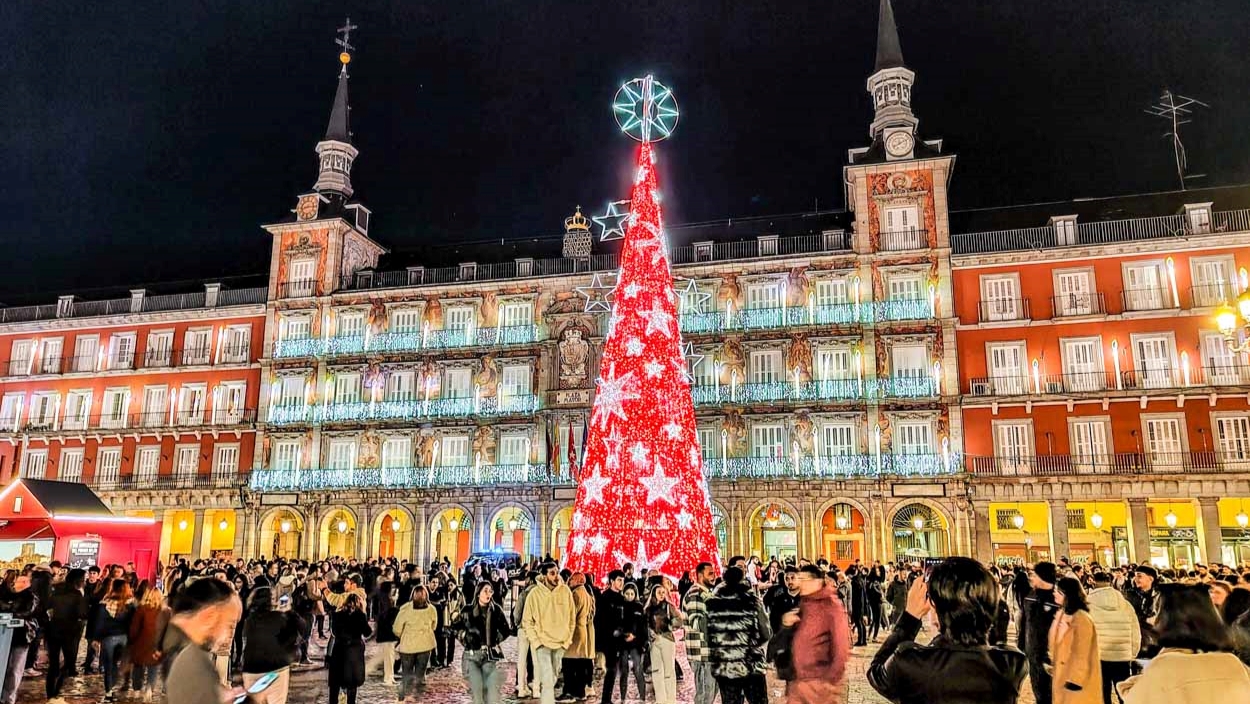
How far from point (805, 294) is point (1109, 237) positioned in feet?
34.2

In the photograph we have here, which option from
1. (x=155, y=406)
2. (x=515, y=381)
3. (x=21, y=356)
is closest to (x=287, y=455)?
(x=155, y=406)

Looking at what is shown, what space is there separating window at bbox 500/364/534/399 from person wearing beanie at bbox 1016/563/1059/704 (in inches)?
1121

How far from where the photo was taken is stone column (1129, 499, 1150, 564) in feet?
93.1

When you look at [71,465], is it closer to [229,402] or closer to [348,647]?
[229,402]

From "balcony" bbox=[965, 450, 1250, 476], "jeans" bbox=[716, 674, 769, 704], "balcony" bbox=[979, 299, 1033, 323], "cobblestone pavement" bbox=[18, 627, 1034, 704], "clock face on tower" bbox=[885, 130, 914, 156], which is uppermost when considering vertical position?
"clock face on tower" bbox=[885, 130, 914, 156]

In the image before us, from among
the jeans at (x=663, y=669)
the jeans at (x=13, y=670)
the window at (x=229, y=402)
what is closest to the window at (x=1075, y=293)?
the jeans at (x=663, y=669)

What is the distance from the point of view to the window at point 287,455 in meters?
36.6

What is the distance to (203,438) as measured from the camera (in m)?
38.2

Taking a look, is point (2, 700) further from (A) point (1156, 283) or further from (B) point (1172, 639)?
(A) point (1156, 283)

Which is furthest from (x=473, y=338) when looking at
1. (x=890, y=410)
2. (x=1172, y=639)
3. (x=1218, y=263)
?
(x=1172, y=639)

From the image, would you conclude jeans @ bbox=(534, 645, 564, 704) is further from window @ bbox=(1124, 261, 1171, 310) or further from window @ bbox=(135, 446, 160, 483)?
window @ bbox=(135, 446, 160, 483)

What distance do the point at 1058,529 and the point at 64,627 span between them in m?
27.7

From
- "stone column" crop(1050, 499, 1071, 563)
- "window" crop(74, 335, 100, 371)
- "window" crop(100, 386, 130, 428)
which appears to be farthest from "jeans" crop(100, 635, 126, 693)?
"window" crop(74, 335, 100, 371)

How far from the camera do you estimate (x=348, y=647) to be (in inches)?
356
